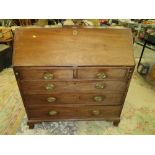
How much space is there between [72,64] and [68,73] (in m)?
0.13

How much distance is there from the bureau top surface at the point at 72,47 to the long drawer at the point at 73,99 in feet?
1.47

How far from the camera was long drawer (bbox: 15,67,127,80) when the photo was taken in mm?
1733

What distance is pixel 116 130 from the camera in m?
2.29

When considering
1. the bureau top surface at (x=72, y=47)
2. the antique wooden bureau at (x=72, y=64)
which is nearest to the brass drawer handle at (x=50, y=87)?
the antique wooden bureau at (x=72, y=64)

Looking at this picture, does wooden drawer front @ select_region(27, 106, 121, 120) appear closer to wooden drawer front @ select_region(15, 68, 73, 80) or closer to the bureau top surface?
wooden drawer front @ select_region(15, 68, 73, 80)

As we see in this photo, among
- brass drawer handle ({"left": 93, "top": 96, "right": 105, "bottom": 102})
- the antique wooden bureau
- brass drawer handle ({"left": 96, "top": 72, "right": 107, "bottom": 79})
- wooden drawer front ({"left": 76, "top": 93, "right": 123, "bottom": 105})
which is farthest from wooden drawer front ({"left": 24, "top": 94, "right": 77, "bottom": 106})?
brass drawer handle ({"left": 96, "top": 72, "right": 107, "bottom": 79})

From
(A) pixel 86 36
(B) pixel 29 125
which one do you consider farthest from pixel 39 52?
(B) pixel 29 125

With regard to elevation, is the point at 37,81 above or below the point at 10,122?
above

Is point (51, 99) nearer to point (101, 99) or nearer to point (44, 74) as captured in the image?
point (44, 74)

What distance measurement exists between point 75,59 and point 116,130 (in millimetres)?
1215

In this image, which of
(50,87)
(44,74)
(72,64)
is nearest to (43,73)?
(44,74)

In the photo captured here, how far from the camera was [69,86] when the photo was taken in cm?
190
